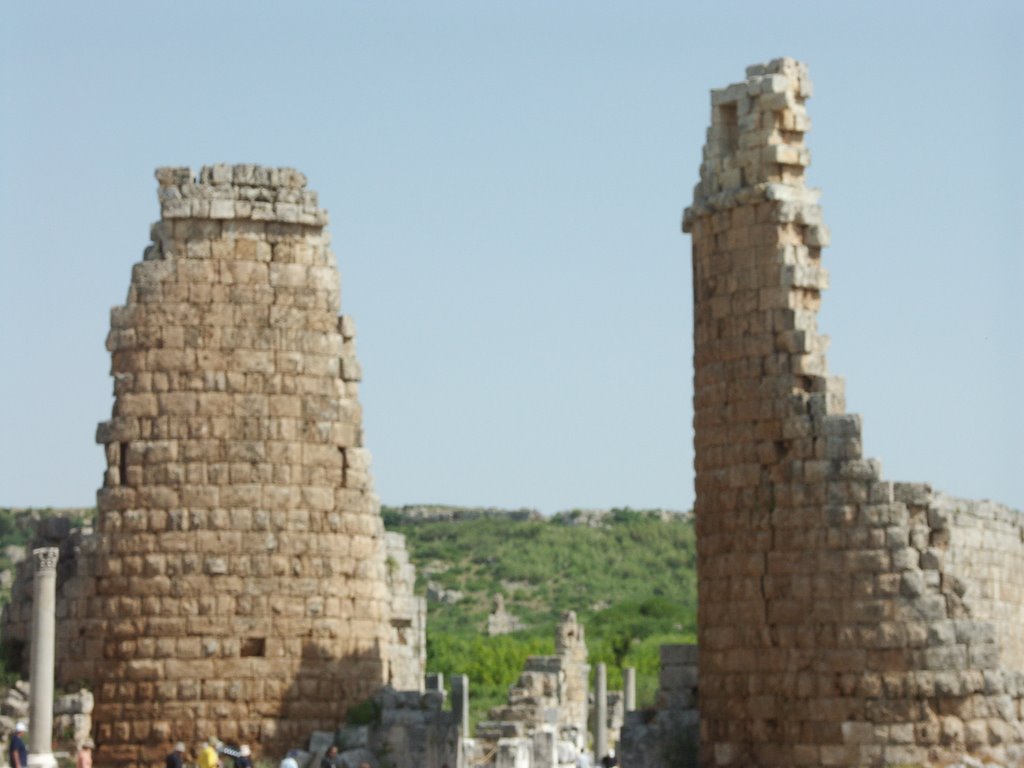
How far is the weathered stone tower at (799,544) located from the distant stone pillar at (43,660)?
6992 millimetres

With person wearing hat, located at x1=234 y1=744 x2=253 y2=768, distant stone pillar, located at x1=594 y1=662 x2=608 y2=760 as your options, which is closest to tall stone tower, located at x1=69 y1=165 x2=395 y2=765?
person wearing hat, located at x1=234 y1=744 x2=253 y2=768

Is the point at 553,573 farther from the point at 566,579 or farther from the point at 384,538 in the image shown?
the point at 384,538

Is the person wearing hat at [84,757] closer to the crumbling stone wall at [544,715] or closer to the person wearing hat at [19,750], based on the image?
the person wearing hat at [19,750]

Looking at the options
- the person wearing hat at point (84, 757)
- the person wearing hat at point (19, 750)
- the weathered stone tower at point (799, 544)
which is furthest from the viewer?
the person wearing hat at point (84, 757)

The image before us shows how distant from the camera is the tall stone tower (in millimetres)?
26484

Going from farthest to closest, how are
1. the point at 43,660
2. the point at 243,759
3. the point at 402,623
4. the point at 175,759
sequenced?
1. the point at 402,623
2. the point at 243,759
3. the point at 175,759
4. the point at 43,660

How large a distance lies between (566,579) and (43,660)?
6619 cm

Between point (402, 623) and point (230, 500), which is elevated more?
point (230, 500)

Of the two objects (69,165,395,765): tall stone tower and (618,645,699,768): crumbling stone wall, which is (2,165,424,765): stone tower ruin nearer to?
(69,165,395,765): tall stone tower

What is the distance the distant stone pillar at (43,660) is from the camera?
24.5m

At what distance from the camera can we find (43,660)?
24.9 m

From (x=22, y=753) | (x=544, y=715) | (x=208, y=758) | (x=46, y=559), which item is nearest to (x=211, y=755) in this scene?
(x=208, y=758)

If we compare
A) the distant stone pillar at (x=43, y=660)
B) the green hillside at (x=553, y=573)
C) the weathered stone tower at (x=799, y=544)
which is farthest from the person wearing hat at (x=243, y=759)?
the green hillside at (x=553, y=573)

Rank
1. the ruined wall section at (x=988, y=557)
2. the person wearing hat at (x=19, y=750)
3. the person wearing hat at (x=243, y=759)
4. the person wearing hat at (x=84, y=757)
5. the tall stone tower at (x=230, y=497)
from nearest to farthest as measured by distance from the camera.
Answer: the person wearing hat at (x=19, y=750)
the ruined wall section at (x=988, y=557)
the person wearing hat at (x=84, y=757)
the person wearing hat at (x=243, y=759)
the tall stone tower at (x=230, y=497)
